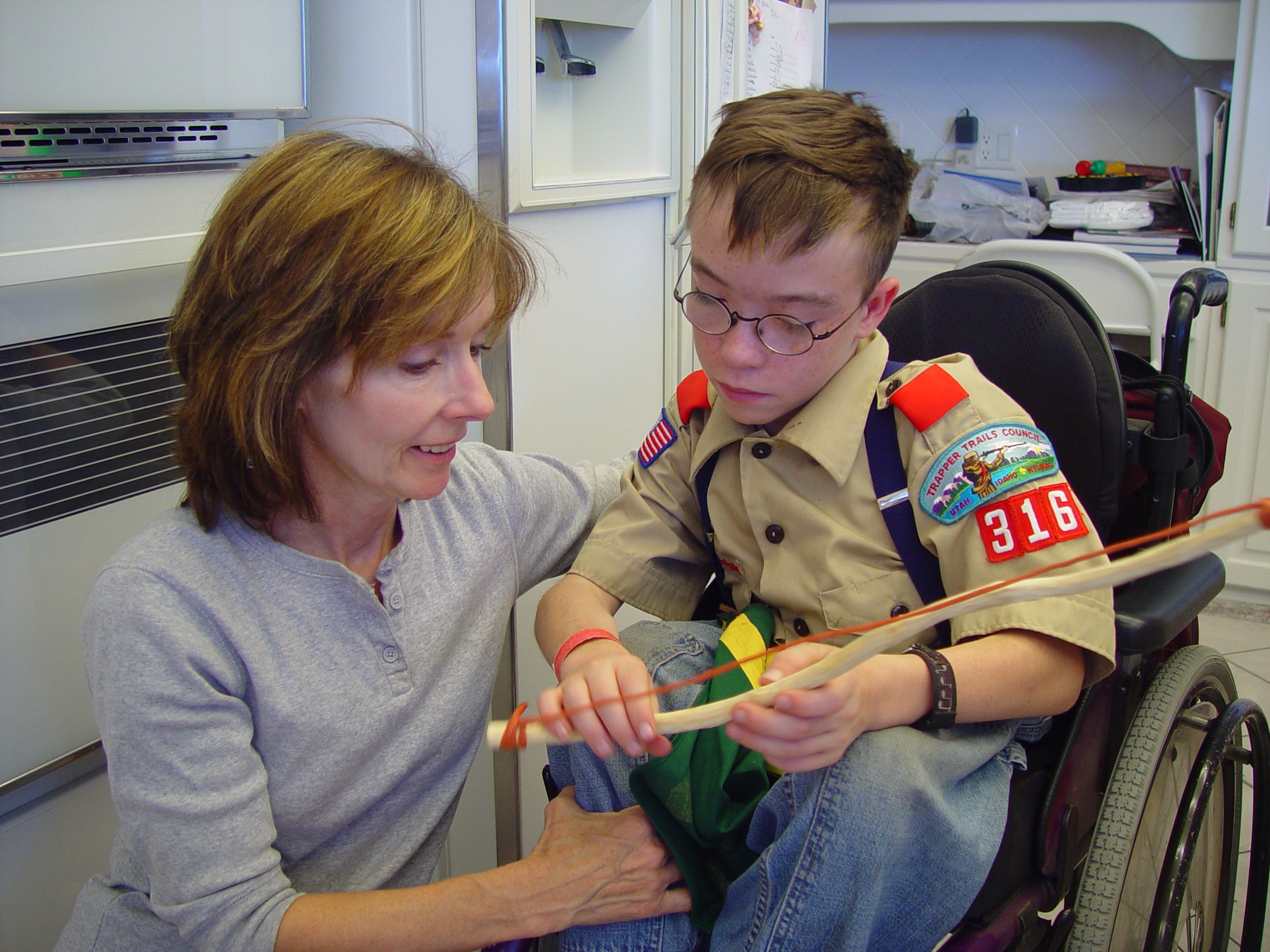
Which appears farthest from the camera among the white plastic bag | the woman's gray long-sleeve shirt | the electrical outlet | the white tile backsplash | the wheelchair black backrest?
the electrical outlet

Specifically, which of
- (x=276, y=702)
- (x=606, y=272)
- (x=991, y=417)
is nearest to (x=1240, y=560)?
(x=606, y=272)

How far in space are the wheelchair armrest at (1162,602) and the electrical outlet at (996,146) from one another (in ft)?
8.97

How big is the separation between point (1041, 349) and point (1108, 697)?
1.19ft

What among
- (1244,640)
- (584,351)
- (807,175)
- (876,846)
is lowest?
(1244,640)

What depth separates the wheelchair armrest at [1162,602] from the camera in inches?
36.1

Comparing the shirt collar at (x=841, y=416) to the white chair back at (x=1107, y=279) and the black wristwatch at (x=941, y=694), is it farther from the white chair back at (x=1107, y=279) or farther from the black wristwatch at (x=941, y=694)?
the white chair back at (x=1107, y=279)

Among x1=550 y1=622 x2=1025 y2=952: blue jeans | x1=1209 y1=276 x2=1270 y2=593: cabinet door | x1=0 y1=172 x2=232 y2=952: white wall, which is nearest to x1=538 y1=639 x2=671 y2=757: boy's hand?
x1=550 y1=622 x2=1025 y2=952: blue jeans

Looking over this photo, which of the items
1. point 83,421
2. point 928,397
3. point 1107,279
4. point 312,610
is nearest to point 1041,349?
point 928,397

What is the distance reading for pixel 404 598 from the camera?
97 cm

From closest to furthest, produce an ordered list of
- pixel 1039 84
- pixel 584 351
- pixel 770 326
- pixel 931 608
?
1. pixel 931 608
2. pixel 770 326
3. pixel 584 351
4. pixel 1039 84

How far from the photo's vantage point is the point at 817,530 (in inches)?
38.2

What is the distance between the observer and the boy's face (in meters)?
0.89

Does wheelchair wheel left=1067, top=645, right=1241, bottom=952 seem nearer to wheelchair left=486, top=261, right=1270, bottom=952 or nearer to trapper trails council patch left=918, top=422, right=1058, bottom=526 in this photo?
wheelchair left=486, top=261, right=1270, bottom=952

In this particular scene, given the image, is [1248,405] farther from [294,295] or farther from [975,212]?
[294,295]
